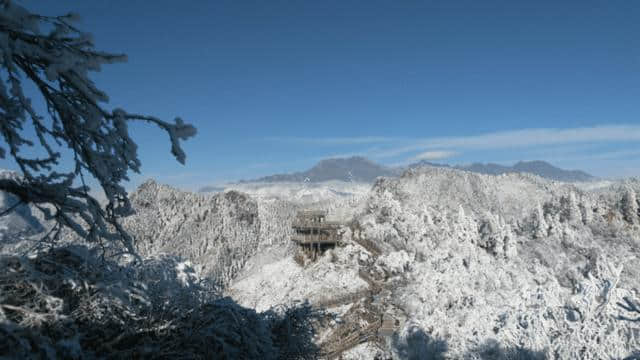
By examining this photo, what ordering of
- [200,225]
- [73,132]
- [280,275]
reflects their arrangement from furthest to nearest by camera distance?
[200,225] < [280,275] < [73,132]

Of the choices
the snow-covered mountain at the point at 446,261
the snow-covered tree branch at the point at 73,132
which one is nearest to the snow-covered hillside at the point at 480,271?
the snow-covered mountain at the point at 446,261

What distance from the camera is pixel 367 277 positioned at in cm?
3625

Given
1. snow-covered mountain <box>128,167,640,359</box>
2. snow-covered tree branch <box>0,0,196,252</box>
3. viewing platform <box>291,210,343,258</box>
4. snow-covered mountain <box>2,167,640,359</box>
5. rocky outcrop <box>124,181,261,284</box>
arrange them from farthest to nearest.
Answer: rocky outcrop <box>124,181,261,284</box> → viewing platform <box>291,210,343,258</box> → snow-covered mountain <box>128,167,640,359</box> → snow-covered mountain <box>2,167,640,359</box> → snow-covered tree branch <box>0,0,196,252</box>

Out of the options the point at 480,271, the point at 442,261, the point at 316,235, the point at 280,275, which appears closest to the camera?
the point at 480,271

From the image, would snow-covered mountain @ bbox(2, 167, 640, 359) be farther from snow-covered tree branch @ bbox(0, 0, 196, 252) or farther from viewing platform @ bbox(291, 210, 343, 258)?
snow-covered tree branch @ bbox(0, 0, 196, 252)

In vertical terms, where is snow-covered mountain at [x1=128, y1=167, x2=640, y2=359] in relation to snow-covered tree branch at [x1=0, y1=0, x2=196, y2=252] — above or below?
below

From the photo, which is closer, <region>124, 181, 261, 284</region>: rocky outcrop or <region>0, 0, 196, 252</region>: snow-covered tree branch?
<region>0, 0, 196, 252</region>: snow-covered tree branch

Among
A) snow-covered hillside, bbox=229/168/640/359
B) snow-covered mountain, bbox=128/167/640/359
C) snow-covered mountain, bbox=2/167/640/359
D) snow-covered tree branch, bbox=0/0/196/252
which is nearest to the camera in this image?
snow-covered tree branch, bbox=0/0/196/252

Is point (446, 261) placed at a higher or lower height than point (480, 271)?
higher

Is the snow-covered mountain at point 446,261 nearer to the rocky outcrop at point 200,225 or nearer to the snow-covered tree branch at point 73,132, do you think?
the rocky outcrop at point 200,225

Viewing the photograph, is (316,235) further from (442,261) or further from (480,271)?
(480,271)

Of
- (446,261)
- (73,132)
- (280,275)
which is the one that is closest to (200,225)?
(280,275)

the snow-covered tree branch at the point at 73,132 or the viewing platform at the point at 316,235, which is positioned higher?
the snow-covered tree branch at the point at 73,132

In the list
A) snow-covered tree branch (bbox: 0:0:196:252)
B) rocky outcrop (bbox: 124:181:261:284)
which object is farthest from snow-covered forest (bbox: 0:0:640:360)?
rocky outcrop (bbox: 124:181:261:284)
